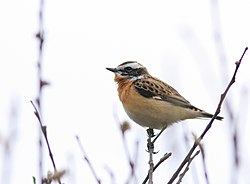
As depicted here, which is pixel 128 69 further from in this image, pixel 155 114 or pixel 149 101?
pixel 155 114

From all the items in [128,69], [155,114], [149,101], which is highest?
[128,69]

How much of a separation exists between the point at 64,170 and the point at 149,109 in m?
4.64

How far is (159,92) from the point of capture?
8266 mm

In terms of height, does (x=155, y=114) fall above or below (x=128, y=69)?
below

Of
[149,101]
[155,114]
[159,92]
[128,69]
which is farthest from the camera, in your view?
[128,69]

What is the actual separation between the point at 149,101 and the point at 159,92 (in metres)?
0.29

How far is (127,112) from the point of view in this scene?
801 cm

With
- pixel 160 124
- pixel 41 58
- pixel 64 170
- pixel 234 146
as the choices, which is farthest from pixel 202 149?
pixel 160 124

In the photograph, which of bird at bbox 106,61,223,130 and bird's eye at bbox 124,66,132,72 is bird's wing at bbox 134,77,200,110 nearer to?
bird at bbox 106,61,223,130

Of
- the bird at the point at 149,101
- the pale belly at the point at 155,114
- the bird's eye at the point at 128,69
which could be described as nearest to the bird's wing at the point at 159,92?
the bird at the point at 149,101

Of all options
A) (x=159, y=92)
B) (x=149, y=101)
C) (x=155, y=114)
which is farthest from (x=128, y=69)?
(x=155, y=114)

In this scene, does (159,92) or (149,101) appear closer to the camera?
(149,101)

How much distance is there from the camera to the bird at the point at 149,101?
25.5 ft

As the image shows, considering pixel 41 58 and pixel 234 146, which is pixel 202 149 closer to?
pixel 234 146
